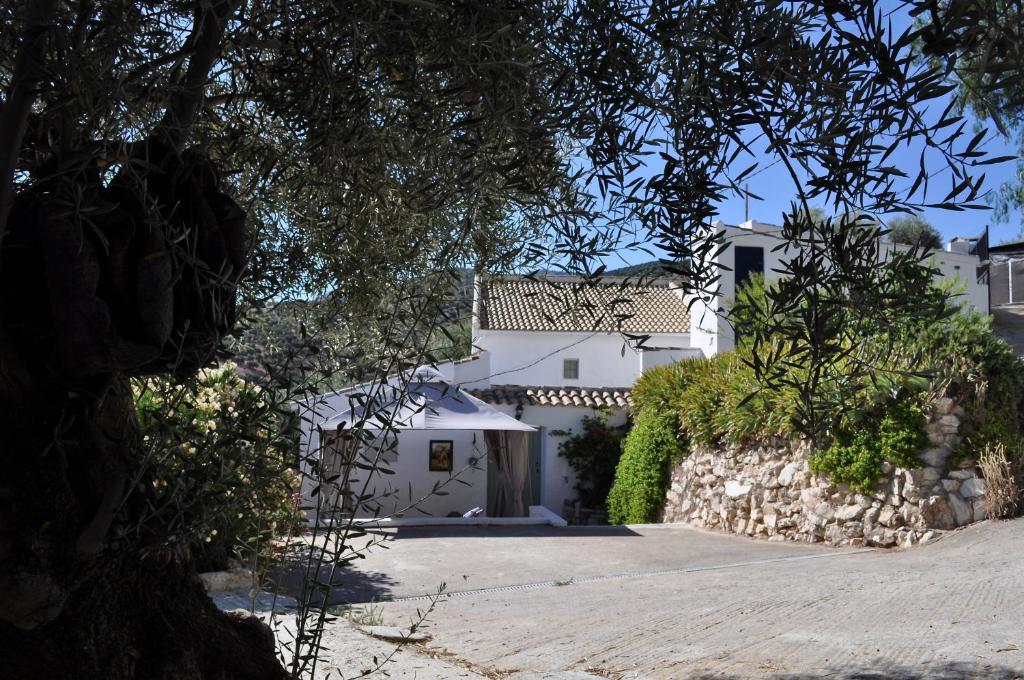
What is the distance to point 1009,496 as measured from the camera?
1329cm

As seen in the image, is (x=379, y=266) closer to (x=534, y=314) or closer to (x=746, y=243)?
(x=746, y=243)

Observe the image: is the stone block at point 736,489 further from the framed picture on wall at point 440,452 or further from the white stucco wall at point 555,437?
the framed picture on wall at point 440,452

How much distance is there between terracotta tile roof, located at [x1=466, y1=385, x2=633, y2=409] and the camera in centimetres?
2427

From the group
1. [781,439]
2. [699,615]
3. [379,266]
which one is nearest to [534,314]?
[781,439]

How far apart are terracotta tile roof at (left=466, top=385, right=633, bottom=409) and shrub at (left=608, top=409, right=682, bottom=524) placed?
3.47 metres

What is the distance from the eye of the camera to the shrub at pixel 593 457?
23438 millimetres

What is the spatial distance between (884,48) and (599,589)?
915 cm

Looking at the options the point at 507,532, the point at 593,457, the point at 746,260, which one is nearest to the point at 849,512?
the point at 507,532

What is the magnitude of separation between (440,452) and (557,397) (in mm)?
3640

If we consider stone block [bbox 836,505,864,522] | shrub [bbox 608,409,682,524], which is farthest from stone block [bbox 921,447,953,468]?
shrub [bbox 608,409,682,524]

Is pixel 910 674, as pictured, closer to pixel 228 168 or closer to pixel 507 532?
pixel 228 168

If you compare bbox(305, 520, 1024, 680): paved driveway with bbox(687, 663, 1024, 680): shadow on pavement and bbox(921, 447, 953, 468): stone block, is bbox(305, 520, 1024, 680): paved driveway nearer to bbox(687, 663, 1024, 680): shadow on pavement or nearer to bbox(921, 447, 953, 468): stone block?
bbox(687, 663, 1024, 680): shadow on pavement

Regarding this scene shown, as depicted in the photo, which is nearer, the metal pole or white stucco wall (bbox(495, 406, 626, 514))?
white stucco wall (bbox(495, 406, 626, 514))

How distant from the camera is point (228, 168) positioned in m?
3.55
